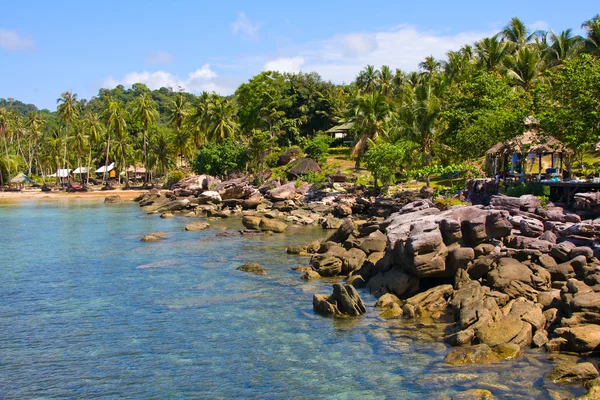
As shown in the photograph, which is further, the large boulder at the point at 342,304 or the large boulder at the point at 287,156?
the large boulder at the point at 287,156

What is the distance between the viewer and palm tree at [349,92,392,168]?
7412cm

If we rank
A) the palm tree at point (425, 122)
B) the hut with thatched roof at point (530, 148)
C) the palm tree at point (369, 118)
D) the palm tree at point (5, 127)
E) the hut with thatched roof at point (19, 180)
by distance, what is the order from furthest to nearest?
the hut with thatched roof at point (19, 180)
the palm tree at point (5, 127)
the palm tree at point (369, 118)
the palm tree at point (425, 122)
the hut with thatched roof at point (530, 148)

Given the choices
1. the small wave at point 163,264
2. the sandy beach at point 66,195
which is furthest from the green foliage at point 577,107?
the sandy beach at point 66,195

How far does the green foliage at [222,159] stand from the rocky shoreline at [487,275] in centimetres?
4624

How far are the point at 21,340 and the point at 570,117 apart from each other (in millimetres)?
30864

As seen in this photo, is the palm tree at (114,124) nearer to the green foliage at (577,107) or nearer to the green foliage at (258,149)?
the green foliage at (258,149)

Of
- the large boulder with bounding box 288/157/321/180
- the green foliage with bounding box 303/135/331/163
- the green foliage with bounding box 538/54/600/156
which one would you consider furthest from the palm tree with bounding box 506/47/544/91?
the green foliage with bounding box 538/54/600/156

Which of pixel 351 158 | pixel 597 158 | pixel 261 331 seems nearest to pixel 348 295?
pixel 261 331

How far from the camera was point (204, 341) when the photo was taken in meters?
20.5

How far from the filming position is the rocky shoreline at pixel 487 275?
18453 mm

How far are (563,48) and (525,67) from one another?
591 centimetres

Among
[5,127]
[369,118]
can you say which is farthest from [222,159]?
[5,127]

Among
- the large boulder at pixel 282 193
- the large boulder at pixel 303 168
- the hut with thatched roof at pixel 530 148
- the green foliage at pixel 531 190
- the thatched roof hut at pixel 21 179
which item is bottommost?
the large boulder at pixel 282 193

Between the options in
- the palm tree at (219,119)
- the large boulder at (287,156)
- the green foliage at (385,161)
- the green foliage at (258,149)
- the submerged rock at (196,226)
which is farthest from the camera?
the palm tree at (219,119)
